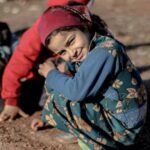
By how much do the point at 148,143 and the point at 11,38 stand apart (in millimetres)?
1681

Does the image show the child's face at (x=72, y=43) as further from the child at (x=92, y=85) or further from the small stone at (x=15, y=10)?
the small stone at (x=15, y=10)

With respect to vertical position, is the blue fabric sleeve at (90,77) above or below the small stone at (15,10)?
above

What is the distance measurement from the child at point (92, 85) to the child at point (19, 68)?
613 mm

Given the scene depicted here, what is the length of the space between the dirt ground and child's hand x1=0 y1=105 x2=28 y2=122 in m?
0.05

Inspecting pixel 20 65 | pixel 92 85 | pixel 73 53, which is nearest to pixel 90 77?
pixel 92 85

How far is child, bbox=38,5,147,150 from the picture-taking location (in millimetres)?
3246

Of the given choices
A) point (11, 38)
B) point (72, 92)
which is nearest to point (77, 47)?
point (72, 92)

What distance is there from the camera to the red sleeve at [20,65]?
13.6 feet

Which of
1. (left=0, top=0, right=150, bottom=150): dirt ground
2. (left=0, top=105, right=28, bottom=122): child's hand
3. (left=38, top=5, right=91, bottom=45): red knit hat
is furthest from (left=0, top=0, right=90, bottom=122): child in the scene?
(left=38, top=5, right=91, bottom=45): red knit hat

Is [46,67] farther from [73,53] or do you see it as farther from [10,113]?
[10,113]

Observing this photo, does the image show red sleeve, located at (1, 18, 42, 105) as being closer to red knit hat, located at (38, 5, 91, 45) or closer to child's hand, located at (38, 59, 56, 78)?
child's hand, located at (38, 59, 56, 78)

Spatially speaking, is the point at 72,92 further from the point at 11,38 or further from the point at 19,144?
the point at 11,38

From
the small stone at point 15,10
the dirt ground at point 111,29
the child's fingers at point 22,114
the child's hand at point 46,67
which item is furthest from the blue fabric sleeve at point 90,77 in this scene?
the small stone at point 15,10

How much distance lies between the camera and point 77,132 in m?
3.49
